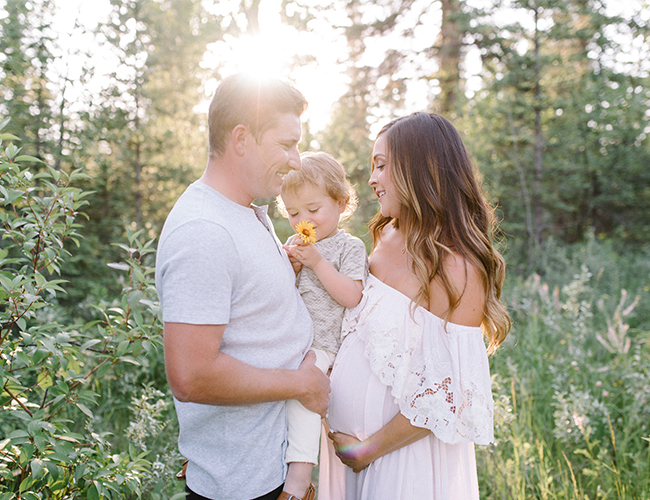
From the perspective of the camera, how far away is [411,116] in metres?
2.16

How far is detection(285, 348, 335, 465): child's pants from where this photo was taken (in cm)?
165

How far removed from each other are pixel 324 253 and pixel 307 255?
0.23 meters

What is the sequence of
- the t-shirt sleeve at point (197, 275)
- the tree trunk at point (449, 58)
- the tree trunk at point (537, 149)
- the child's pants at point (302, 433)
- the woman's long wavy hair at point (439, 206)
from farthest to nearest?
1. the tree trunk at point (449, 58)
2. the tree trunk at point (537, 149)
3. the woman's long wavy hair at point (439, 206)
4. the child's pants at point (302, 433)
5. the t-shirt sleeve at point (197, 275)

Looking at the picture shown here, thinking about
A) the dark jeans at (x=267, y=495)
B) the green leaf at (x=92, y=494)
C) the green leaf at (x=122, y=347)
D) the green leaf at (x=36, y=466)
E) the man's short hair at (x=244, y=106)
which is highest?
the man's short hair at (x=244, y=106)

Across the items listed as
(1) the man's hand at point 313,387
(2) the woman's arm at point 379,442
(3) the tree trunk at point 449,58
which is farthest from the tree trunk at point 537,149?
(1) the man's hand at point 313,387

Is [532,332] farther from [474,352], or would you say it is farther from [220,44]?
[220,44]

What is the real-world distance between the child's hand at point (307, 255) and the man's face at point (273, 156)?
1.22 ft

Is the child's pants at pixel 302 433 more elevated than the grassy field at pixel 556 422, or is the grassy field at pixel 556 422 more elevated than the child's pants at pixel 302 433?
the child's pants at pixel 302 433

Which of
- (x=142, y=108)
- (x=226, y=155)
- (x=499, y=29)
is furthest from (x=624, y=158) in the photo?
(x=226, y=155)

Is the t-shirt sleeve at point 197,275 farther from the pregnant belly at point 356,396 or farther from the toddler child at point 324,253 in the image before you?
the pregnant belly at point 356,396

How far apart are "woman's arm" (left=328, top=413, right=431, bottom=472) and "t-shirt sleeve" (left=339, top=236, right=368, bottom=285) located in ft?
2.10

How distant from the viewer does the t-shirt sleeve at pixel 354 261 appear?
213 centimetres

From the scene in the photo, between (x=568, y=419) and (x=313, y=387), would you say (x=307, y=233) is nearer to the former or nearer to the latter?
(x=313, y=387)

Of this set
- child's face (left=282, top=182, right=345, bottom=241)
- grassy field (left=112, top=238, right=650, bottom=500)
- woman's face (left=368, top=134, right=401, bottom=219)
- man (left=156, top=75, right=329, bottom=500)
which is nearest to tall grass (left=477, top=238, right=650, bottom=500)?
grassy field (left=112, top=238, right=650, bottom=500)
